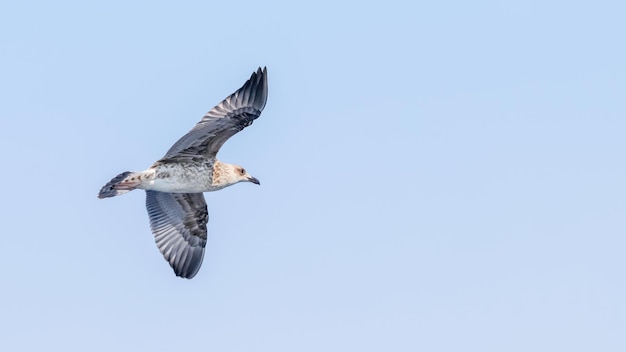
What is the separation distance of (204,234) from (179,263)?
108cm

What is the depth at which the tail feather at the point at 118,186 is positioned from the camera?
30.9 metres

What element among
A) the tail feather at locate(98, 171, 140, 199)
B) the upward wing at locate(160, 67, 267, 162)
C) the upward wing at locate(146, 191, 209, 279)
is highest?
the upward wing at locate(160, 67, 267, 162)

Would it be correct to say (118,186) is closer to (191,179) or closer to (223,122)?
(191,179)

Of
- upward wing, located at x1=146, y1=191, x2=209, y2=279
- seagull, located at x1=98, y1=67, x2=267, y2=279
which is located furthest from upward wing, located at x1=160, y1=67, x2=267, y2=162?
upward wing, located at x1=146, y1=191, x2=209, y2=279

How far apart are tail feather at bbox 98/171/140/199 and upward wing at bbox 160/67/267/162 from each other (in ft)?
3.17

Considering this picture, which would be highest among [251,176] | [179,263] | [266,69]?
[266,69]

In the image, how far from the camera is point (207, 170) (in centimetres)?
3186

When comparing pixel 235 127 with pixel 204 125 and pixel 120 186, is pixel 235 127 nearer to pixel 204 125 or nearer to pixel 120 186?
pixel 204 125

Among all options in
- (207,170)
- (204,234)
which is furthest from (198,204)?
(207,170)

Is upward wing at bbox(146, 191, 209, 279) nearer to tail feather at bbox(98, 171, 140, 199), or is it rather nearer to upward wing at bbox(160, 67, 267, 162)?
upward wing at bbox(160, 67, 267, 162)

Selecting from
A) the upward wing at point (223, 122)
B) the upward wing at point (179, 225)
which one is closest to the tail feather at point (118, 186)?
the upward wing at point (223, 122)

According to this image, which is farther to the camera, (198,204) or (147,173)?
(198,204)

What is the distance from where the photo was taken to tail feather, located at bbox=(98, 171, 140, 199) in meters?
30.9

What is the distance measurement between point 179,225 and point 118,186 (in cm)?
408
